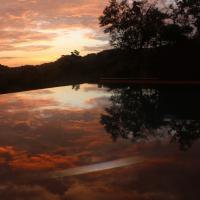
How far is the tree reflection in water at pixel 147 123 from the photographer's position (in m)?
7.00

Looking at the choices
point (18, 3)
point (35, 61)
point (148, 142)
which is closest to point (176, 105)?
point (148, 142)

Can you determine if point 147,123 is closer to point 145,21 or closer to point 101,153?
point 101,153

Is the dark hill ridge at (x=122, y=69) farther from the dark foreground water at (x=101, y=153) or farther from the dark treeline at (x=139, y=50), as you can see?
the dark foreground water at (x=101, y=153)

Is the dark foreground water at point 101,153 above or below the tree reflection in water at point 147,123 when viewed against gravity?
below

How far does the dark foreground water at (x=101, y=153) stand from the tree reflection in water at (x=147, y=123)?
0.06 ft

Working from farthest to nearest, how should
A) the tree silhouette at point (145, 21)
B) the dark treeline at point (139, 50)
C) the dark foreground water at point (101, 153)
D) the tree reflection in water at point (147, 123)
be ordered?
the tree silhouette at point (145, 21) → the dark treeline at point (139, 50) → the tree reflection in water at point (147, 123) → the dark foreground water at point (101, 153)

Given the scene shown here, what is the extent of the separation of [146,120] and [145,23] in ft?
61.0

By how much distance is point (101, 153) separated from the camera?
5.86 meters

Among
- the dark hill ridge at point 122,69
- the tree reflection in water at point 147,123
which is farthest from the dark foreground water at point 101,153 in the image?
the dark hill ridge at point 122,69

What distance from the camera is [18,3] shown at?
1773cm

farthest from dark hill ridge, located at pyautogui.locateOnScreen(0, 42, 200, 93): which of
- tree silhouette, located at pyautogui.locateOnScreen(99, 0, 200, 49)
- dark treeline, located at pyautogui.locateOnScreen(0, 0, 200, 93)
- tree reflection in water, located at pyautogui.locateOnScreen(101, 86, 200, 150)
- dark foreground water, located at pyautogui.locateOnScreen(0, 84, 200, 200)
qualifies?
dark foreground water, located at pyautogui.locateOnScreen(0, 84, 200, 200)

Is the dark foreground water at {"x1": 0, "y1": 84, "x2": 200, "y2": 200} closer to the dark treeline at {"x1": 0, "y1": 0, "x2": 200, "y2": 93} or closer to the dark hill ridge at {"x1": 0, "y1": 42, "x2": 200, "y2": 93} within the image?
the dark hill ridge at {"x1": 0, "y1": 42, "x2": 200, "y2": 93}

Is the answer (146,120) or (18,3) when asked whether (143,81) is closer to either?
(18,3)

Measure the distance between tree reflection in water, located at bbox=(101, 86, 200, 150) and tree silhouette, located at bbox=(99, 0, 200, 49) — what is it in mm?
13436
